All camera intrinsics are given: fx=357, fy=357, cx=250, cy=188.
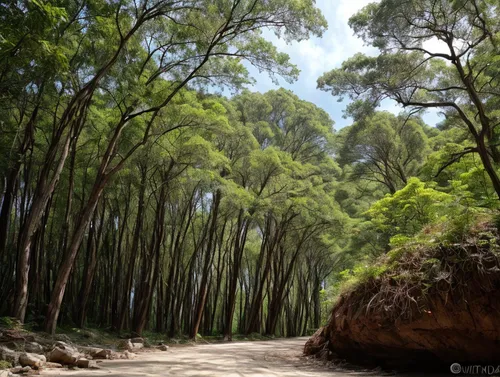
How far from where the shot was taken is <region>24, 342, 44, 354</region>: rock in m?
5.73

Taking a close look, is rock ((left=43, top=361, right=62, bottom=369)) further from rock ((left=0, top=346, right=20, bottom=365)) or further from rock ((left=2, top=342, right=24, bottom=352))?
rock ((left=2, top=342, right=24, bottom=352))

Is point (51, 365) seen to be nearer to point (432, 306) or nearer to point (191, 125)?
point (432, 306)

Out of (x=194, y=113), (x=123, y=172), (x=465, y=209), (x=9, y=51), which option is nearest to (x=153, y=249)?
(x=123, y=172)

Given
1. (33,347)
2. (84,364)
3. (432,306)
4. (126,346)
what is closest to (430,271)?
(432,306)

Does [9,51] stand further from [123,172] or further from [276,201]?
[276,201]

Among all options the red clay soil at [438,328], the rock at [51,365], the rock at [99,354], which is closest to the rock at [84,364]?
the rock at [51,365]

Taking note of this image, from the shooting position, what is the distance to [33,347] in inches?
229

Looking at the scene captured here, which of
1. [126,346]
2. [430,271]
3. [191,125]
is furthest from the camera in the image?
[191,125]

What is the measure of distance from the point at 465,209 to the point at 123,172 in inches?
406

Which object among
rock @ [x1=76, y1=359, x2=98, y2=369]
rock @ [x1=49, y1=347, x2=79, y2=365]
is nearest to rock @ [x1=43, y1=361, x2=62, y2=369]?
rock @ [x1=49, y1=347, x2=79, y2=365]

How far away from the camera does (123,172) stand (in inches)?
488

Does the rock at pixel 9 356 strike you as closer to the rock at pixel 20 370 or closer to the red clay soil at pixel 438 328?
the rock at pixel 20 370

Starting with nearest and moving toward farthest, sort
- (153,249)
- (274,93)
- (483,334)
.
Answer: (483,334), (153,249), (274,93)

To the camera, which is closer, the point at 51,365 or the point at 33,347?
the point at 51,365
